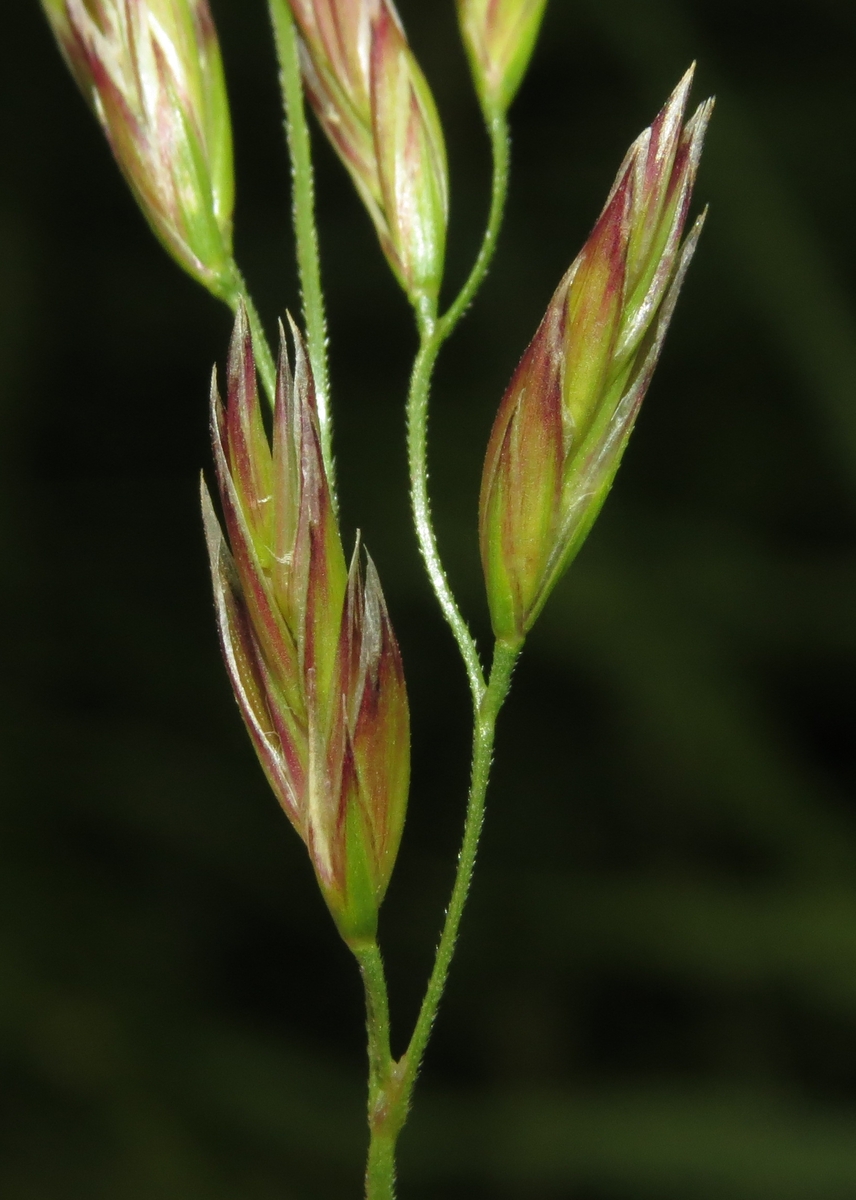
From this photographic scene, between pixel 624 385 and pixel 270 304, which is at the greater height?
pixel 270 304

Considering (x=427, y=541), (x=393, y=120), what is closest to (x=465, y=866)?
(x=427, y=541)

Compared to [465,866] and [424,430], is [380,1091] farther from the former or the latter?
[424,430]

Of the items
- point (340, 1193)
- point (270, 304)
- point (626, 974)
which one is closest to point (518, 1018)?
point (626, 974)

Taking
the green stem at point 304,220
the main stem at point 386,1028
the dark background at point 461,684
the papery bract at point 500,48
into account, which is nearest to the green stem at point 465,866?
the main stem at point 386,1028

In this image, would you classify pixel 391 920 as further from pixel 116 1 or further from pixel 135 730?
pixel 116 1

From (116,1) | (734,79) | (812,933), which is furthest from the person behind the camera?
(734,79)

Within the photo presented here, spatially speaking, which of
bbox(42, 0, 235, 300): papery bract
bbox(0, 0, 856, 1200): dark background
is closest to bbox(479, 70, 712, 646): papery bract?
bbox(42, 0, 235, 300): papery bract
